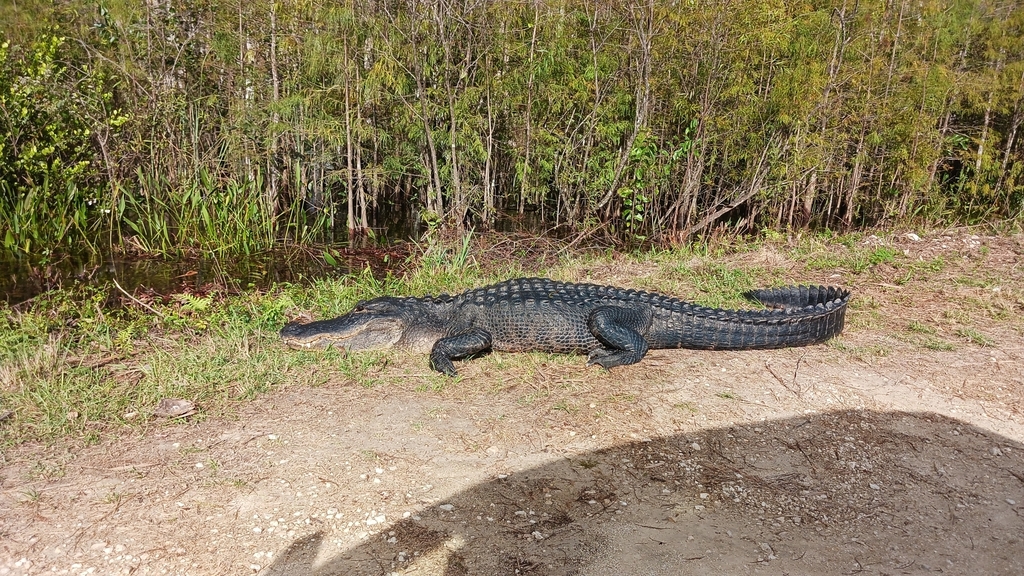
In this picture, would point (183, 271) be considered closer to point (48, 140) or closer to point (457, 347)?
point (48, 140)

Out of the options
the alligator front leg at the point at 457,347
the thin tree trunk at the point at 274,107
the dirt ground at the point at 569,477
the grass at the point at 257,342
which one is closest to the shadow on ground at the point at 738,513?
the dirt ground at the point at 569,477

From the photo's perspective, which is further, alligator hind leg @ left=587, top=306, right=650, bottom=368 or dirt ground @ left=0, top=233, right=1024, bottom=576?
alligator hind leg @ left=587, top=306, right=650, bottom=368

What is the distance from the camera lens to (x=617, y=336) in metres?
4.05

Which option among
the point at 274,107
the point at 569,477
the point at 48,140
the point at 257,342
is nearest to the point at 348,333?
the point at 257,342

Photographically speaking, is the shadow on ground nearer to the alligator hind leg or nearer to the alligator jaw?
the alligator hind leg

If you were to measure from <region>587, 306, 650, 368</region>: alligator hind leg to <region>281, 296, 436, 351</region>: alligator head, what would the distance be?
1080mm

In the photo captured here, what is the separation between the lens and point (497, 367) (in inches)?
158

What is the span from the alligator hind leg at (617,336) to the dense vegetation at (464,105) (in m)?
3.33

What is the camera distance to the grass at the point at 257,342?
3.37m

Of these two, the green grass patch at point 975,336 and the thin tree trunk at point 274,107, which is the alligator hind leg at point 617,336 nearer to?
the green grass patch at point 975,336

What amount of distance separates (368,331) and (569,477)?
74.3 inches

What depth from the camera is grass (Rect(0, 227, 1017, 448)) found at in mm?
3367

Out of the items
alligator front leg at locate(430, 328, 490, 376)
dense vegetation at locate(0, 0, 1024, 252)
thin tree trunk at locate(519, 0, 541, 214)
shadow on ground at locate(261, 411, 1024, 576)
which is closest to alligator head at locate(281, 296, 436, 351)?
alligator front leg at locate(430, 328, 490, 376)

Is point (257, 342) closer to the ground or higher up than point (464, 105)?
closer to the ground
